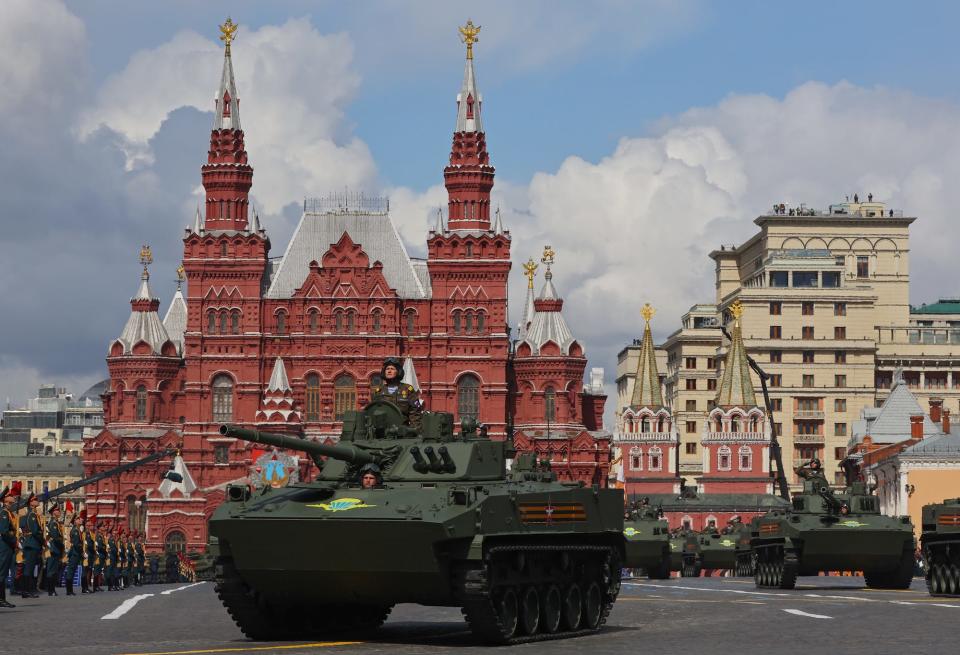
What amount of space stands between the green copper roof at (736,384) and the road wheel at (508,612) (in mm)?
109612

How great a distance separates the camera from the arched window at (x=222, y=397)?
107312mm

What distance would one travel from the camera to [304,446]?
22.7 meters

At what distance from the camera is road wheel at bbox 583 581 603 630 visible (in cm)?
2412

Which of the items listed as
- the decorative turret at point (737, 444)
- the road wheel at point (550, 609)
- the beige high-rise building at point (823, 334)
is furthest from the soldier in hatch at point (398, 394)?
the beige high-rise building at point (823, 334)

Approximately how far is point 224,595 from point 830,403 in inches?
5084

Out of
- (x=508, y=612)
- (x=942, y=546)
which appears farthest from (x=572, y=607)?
(x=942, y=546)

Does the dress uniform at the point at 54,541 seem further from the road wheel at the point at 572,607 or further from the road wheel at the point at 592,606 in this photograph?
the road wheel at the point at 572,607

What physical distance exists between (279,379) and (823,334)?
5620 cm

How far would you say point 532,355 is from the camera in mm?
110250

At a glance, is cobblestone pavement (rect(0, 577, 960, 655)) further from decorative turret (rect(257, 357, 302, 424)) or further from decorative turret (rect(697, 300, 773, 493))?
decorative turret (rect(697, 300, 773, 493))

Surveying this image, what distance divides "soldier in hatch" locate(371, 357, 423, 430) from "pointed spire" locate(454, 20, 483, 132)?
83.5 m

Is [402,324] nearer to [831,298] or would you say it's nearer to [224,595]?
[831,298]

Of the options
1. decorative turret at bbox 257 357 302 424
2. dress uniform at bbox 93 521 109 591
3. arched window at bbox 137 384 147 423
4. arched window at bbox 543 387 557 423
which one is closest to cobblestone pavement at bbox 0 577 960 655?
dress uniform at bbox 93 521 109 591

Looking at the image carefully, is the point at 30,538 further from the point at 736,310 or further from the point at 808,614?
the point at 736,310
